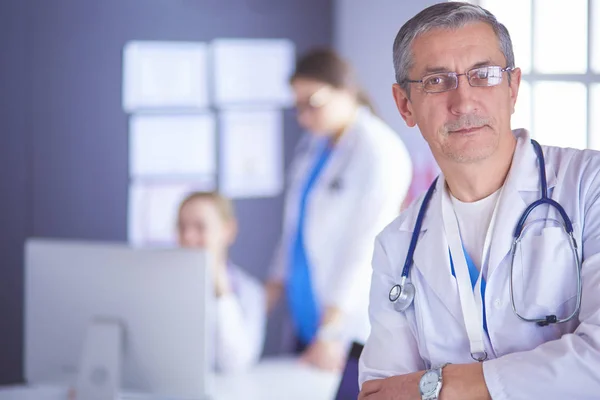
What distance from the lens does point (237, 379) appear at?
2859mm

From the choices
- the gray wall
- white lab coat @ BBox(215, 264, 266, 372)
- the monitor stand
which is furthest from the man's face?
the gray wall

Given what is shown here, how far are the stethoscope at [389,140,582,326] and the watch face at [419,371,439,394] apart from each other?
0.55ft

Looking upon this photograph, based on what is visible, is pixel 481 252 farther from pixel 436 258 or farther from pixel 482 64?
pixel 482 64

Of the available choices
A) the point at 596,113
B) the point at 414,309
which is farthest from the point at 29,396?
the point at 596,113

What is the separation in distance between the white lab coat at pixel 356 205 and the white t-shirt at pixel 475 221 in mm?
1738

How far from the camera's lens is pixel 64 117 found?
13.5ft

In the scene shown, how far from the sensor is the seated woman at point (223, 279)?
10.6 feet

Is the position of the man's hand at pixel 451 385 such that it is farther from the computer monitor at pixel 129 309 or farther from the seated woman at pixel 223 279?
the seated woman at pixel 223 279

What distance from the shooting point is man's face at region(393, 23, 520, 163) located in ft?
5.02

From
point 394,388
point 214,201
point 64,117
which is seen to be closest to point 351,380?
point 394,388

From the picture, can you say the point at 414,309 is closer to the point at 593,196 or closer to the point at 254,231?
the point at 593,196

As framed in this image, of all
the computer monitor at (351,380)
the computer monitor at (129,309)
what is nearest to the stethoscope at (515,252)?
the computer monitor at (351,380)

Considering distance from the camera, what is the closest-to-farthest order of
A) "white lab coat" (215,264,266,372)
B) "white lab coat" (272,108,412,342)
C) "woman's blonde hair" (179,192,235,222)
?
"white lab coat" (215,264,266,372) < "white lab coat" (272,108,412,342) < "woman's blonde hair" (179,192,235,222)

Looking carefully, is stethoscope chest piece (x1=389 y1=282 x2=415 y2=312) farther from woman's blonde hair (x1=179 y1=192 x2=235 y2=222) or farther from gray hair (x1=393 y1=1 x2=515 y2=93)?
woman's blonde hair (x1=179 y1=192 x2=235 y2=222)
